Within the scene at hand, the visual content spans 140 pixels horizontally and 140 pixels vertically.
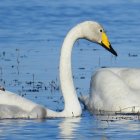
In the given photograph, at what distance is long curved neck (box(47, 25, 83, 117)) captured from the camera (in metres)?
14.7

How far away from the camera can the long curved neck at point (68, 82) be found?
14711mm

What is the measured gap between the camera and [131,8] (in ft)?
103

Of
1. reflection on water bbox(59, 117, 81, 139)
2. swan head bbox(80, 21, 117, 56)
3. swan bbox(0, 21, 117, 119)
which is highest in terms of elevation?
swan head bbox(80, 21, 117, 56)

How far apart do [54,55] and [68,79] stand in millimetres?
5227

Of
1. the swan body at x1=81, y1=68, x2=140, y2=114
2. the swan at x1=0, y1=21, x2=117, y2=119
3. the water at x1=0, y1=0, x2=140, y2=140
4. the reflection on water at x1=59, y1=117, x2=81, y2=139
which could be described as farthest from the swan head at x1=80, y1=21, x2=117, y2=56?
the reflection on water at x1=59, y1=117, x2=81, y2=139

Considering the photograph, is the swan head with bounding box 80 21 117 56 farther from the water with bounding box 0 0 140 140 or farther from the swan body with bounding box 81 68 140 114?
the water with bounding box 0 0 140 140

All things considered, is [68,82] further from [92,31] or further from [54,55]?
[54,55]

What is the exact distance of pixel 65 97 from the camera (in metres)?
14.9

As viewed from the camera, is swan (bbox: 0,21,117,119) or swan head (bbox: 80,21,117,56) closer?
swan (bbox: 0,21,117,119)

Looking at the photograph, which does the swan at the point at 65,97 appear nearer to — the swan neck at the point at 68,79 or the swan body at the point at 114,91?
the swan neck at the point at 68,79

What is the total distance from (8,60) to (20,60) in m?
0.24

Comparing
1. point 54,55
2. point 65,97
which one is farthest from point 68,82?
point 54,55

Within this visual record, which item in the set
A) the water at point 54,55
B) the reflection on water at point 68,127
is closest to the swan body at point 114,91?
the water at point 54,55

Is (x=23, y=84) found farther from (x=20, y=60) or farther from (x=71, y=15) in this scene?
(x=71, y=15)
